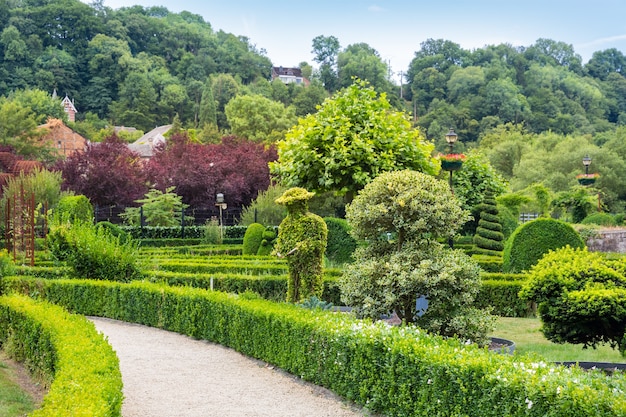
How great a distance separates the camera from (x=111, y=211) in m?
36.3

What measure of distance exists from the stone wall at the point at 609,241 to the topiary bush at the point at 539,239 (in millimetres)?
11840

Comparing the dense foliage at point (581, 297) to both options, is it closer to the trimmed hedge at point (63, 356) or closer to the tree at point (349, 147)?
the trimmed hedge at point (63, 356)

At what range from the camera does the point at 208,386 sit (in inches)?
345

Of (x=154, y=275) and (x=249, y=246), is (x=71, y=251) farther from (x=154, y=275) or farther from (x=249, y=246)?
(x=249, y=246)

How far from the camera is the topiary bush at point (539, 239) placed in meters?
16.1

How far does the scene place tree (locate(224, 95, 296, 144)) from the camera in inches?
2384

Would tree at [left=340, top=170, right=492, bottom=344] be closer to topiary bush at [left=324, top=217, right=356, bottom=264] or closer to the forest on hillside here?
topiary bush at [left=324, top=217, right=356, bottom=264]

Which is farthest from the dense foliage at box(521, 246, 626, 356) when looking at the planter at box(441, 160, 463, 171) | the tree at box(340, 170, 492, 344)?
the planter at box(441, 160, 463, 171)

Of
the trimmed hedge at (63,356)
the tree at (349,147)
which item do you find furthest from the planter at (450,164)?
the trimmed hedge at (63,356)

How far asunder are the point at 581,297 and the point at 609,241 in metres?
20.9

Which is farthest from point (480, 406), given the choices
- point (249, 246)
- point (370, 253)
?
point (249, 246)

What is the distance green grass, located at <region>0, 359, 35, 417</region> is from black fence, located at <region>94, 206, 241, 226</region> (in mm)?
26705

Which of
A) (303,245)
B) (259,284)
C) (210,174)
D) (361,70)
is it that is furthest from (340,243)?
(361,70)

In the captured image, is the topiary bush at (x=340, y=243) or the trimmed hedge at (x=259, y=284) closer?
the trimmed hedge at (x=259, y=284)
